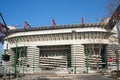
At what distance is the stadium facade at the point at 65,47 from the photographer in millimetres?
61500

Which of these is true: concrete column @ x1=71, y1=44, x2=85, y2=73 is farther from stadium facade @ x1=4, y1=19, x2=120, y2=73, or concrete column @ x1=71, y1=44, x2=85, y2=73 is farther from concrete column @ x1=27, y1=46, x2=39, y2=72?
concrete column @ x1=27, y1=46, x2=39, y2=72

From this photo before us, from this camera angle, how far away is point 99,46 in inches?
2381

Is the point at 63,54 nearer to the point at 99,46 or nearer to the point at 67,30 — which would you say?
the point at 67,30

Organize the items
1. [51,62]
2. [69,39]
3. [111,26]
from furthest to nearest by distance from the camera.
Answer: [51,62]
[69,39]
[111,26]

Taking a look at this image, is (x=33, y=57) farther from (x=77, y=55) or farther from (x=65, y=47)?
(x=77, y=55)

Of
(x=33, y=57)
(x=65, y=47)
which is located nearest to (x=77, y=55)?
(x=65, y=47)

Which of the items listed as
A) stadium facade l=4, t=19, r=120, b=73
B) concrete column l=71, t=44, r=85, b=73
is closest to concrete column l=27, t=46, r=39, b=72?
stadium facade l=4, t=19, r=120, b=73

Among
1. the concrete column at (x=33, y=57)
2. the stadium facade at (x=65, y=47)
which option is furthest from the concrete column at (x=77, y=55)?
the concrete column at (x=33, y=57)

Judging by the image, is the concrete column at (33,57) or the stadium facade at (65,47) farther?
the concrete column at (33,57)

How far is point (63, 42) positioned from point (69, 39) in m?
2.16

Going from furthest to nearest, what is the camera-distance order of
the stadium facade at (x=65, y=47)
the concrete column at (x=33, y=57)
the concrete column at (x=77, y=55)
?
the concrete column at (x=33, y=57)
the stadium facade at (x=65, y=47)
the concrete column at (x=77, y=55)

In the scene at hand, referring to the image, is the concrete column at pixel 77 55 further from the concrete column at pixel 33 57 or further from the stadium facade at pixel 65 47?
the concrete column at pixel 33 57

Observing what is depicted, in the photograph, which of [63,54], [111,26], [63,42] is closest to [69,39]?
[63,42]

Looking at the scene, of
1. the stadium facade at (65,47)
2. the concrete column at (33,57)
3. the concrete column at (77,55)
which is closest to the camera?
the concrete column at (77,55)
